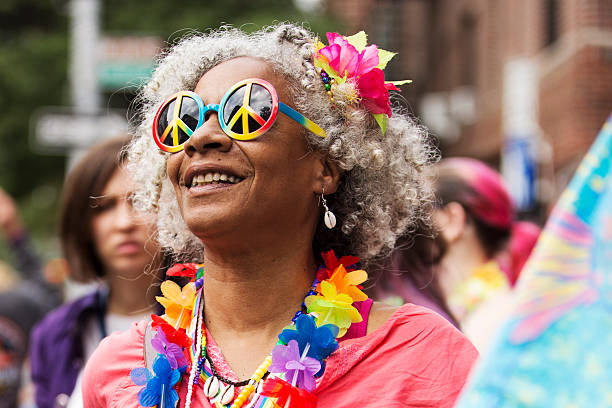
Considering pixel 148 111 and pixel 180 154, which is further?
pixel 148 111

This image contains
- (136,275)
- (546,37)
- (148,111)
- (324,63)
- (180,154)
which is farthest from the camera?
(546,37)

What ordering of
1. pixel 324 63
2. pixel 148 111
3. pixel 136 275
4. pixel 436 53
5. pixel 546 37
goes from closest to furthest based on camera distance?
pixel 324 63 → pixel 148 111 → pixel 136 275 → pixel 546 37 → pixel 436 53

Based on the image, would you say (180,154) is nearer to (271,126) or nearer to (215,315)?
(271,126)

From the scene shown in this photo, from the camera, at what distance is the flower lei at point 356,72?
7.66 feet

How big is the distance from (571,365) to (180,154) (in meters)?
1.32

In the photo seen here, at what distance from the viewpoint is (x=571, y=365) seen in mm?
1106

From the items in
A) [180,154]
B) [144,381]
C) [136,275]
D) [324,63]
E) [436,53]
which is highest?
[324,63]

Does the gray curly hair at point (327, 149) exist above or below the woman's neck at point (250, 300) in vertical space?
above

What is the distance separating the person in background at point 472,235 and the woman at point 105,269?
145 centimetres

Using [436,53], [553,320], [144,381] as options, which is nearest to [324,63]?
[144,381]

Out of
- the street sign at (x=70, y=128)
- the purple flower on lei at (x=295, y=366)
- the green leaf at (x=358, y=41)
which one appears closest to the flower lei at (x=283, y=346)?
the purple flower on lei at (x=295, y=366)

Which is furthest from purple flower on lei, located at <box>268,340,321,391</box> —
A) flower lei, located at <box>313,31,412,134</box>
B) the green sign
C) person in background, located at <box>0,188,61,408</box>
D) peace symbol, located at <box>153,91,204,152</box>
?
the green sign

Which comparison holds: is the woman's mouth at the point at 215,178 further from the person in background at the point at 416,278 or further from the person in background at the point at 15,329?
the person in background at the point at 15,329

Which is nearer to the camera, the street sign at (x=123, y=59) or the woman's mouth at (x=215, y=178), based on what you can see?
the woman's mouth at (x=215, y=178)
